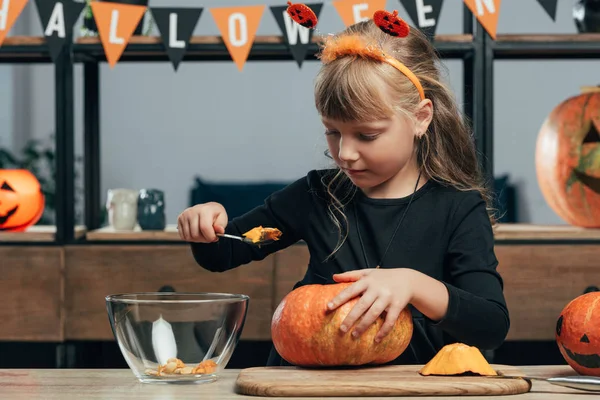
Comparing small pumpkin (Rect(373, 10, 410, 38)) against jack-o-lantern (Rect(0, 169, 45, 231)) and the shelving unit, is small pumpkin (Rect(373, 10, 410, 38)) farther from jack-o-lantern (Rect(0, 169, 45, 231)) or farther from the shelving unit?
jack-o-lantern (Rect(0, 169, 45, 231))

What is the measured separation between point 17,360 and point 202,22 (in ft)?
7.63

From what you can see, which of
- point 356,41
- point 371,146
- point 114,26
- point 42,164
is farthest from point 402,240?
point 42,164

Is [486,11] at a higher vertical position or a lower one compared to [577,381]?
higher

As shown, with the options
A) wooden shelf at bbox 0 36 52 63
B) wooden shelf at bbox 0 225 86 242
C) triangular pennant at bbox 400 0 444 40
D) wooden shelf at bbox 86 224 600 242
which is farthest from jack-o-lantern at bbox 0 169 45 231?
triangular pennant at bbox 400 0 444 40

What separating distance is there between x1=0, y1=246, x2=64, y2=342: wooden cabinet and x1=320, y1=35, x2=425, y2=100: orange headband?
3.72ft

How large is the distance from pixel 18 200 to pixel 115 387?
1.44 m

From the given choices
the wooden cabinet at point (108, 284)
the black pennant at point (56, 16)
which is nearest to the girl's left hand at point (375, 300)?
the wooden cabinet at point (108, 284)

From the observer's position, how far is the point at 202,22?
13.8 ft

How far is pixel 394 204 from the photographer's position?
129 cm

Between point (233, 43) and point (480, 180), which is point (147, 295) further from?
point (233, 43)

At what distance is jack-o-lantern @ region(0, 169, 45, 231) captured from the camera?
2.15 metres

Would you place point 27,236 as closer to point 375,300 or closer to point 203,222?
point 203,222

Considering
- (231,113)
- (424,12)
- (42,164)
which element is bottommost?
(42,164)

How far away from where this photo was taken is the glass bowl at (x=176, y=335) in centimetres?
81
